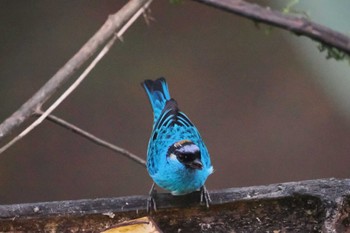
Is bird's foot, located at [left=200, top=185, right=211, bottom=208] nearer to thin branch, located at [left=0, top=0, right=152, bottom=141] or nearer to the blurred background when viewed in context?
thin branch, located at [left=0, top=0, right=152, bottom=141]

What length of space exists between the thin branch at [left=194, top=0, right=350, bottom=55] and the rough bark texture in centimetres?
165

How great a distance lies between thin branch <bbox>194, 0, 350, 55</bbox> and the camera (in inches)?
47.4

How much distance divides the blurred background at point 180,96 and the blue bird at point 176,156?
1.67 meters

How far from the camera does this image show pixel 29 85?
5.64 m

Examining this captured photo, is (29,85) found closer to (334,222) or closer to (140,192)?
(140,192)

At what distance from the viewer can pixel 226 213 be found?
2.88 meters

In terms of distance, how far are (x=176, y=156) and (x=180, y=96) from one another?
2.30 m

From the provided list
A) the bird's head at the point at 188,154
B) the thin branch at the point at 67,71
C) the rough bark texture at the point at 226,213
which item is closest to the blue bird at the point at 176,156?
the bird's head at the point at 188,154

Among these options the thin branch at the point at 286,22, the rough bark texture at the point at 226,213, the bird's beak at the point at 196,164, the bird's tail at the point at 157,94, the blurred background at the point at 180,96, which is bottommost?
the thin branch at the point at 286,22

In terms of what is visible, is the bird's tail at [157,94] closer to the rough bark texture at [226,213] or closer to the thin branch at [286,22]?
the rough bark texture at [226,213]

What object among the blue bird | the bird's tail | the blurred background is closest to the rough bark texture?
the blue bird

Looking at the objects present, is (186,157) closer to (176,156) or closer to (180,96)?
(176,156)

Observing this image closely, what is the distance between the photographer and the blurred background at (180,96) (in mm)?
5359

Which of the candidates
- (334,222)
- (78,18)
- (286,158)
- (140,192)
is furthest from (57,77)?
(78,18)
